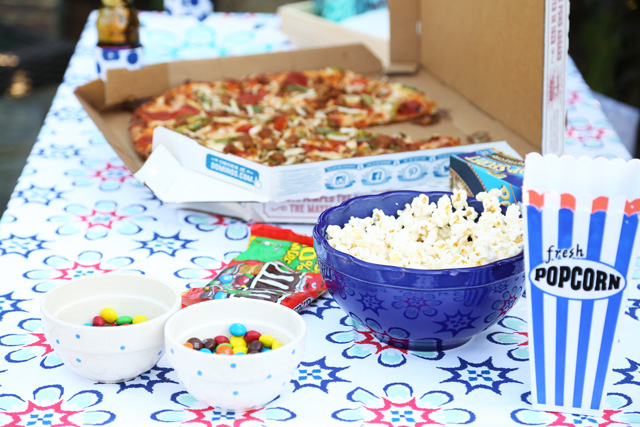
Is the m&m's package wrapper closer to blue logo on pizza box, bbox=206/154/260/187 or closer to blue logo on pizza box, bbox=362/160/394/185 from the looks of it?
blue logo on pizza box, bbox=206/154/260/187

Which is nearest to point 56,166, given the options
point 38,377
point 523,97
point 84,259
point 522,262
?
point 84,259

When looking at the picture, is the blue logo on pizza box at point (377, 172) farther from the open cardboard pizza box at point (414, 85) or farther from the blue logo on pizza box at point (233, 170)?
the blue logo on pizza box at point (233, 170)

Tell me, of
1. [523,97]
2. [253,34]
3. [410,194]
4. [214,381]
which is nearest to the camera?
[214,381]

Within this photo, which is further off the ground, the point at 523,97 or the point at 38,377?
the point at 523,97

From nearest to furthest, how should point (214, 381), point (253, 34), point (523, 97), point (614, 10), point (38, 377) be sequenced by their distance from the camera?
point (214, 381) < point (38, 377) < point (523, 97) < point (253, 34) < point (614, 10)

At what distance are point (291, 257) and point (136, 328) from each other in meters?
0.37

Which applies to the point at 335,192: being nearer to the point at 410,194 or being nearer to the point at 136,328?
the point at 410,194

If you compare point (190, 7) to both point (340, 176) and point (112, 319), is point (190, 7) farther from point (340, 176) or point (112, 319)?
point (112, 319)

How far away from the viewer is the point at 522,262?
34.1 inches

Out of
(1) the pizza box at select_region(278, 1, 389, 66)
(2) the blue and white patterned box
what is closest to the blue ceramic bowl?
(1) the pizza box at select_region(278, 1, 389, 66)

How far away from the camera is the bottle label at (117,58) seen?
6.23 ft

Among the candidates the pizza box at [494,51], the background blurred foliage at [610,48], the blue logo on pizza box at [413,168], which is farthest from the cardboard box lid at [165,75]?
the background blurred foliage at [610,48]

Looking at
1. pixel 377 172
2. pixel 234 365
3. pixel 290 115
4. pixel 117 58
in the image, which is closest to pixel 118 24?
pixel 117 58

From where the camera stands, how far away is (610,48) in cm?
379
